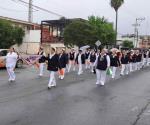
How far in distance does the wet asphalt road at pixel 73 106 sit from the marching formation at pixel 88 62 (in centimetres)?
130

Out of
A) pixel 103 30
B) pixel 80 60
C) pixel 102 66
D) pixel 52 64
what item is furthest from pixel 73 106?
pixel 103 30

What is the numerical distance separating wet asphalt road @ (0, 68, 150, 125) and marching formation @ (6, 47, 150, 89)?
4.28 feet

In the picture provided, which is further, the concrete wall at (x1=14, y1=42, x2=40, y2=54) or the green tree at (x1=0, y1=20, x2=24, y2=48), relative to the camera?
the concrete wall at (x1=14, y1=42, x2=40, y2=54)

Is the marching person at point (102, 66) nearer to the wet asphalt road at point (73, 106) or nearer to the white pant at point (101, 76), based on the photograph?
the white pant at point (101, 76)

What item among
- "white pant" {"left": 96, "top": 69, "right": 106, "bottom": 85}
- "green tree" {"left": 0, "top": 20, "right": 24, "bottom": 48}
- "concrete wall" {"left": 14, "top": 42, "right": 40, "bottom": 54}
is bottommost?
"white pant" {"left": 96, "top": 69, "right": 106, "bottom": 85}

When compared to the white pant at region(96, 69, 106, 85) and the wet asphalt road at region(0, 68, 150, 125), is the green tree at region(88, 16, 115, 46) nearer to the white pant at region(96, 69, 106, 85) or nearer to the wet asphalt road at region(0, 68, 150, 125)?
the white pant at region(96, 69, 106, 85)

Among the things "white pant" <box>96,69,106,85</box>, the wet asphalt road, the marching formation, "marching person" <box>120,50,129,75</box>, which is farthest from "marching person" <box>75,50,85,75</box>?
the wet asphalt road

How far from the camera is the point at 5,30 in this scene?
1762 inches

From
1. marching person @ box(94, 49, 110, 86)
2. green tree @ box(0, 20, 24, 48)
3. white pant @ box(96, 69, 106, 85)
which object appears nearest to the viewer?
marching person @ box(94, 49, 110, 86)

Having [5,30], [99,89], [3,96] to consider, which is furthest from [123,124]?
[5,30]

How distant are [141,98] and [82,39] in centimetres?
4529

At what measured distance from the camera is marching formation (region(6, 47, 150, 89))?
17573 mm

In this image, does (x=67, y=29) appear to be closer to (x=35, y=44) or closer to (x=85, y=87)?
(x=35, y=44)

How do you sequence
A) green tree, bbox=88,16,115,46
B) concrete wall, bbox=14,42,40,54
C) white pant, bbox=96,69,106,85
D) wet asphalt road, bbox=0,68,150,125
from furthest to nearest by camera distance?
green tree, bbox=88,16,115,46 → concrete wall, bbox=14,42,40,54 → white pant, bbox=96,69,106,85 → wet asphalt road, bbox=0,68,150,125
